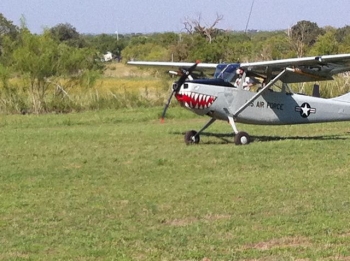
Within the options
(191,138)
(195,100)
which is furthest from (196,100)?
(191,138)

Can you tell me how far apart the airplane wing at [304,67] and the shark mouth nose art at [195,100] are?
3.65 ft

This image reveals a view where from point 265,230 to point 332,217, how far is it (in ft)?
3.01

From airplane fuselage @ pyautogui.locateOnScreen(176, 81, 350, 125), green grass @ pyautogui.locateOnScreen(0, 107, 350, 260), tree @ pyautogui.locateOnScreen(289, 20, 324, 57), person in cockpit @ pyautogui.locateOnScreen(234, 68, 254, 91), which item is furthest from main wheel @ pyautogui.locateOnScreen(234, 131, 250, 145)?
tree @ pyautogui.locateOnScreen(289, 20, 324, 57)

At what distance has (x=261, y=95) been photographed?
1617cm

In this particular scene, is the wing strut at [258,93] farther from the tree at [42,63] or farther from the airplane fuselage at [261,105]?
the tree at [42,63]

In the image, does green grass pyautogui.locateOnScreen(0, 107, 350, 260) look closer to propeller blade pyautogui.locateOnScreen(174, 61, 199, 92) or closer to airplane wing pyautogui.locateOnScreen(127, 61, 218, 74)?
propeller blade pyautogui.locateOnScreen(174, 61, 199, 92)

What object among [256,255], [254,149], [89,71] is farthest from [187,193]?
[89,71]

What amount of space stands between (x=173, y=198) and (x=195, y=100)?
5.88 metres

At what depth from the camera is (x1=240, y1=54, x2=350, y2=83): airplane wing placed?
589 inches

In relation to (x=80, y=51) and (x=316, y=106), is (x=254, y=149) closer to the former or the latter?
(x=316, y=106)

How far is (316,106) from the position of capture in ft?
54.0

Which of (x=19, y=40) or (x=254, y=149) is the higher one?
(x=19, y=40)

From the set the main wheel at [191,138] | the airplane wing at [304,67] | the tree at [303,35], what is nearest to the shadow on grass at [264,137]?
the main wheel at [191,138]

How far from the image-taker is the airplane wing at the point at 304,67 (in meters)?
15.0
